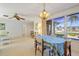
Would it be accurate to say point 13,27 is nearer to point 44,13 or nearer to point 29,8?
point 29,8

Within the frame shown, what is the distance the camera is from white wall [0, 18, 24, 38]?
2.21 metres

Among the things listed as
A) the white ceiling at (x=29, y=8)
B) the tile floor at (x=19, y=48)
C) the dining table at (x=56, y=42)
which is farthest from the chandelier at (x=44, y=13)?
the tile floor at (x=19, y=48)

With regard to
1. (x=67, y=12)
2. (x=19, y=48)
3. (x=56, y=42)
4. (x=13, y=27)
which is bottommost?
(x=19, y=48)

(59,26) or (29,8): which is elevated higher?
(29,8)

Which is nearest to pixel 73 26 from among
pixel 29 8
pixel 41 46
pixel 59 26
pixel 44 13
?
pixel 59 26

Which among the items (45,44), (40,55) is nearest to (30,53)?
(40,55)

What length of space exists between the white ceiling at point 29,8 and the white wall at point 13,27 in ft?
0.56

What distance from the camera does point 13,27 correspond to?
2232 millimetres

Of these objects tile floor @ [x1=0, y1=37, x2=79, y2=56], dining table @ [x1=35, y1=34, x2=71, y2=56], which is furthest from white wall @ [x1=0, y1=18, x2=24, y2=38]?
dining table @ [x1=35, y1=34, x2=71, y2=56]

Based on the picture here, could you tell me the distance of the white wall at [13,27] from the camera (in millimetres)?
2211

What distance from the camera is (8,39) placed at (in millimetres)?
2215

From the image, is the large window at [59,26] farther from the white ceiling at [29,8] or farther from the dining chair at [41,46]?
the dining chair at [41,46]

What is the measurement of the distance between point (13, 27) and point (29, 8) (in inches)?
18.8

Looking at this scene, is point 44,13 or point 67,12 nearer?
point 67,12
